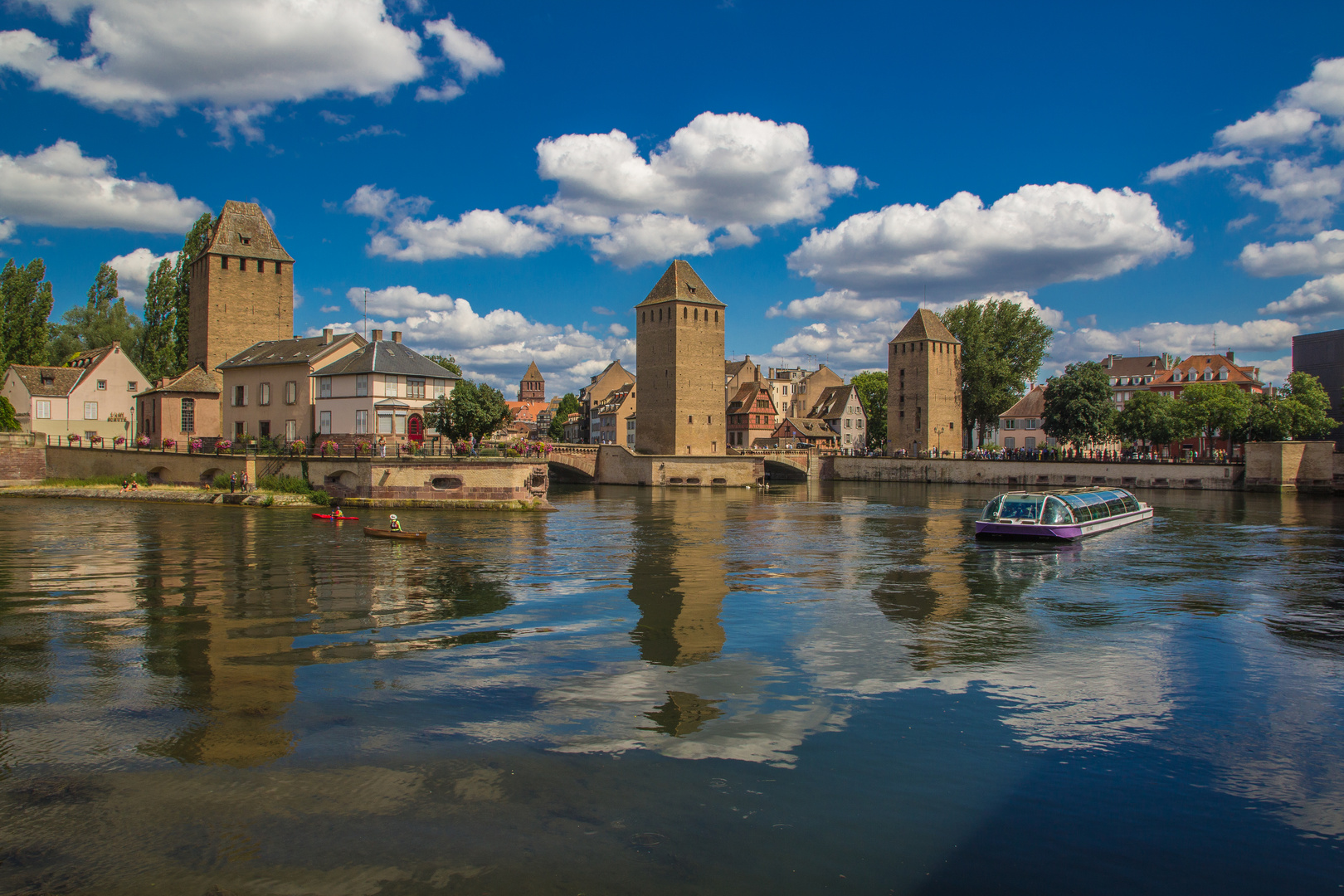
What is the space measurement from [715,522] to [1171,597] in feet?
61.4

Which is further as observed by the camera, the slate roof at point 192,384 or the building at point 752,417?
the building at point 752,417

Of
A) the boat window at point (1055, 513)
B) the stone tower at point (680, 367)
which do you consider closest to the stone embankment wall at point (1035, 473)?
the stone tower at point (680, 367)

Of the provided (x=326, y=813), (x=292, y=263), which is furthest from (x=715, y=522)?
(x=292, y=263)

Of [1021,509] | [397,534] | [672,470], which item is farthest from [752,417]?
[397,534]

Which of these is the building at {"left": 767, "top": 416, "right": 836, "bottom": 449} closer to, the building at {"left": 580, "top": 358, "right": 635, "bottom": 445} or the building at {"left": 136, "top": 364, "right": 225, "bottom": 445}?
the building at {"left": 580, "top": 358, "right": 635, "bottom": 445}

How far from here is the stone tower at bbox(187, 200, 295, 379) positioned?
5159 centimetres

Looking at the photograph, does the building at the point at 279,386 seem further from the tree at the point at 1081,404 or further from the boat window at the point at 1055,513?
the tree at the point at 1081,404

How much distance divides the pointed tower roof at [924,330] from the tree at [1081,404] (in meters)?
11.5

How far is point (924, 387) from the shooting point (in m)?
77.8

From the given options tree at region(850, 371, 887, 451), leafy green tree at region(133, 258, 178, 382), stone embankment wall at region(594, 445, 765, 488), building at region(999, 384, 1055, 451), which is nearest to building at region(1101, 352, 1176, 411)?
building at region(999, 384, 1055, 451)

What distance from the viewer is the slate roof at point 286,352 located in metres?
42.3

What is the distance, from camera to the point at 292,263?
5469 centimetres

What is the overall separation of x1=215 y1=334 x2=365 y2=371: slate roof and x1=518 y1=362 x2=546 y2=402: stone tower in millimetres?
131765

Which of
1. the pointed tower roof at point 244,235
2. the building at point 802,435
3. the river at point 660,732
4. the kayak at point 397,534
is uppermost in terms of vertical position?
the pointed tower roof at point 244,235
